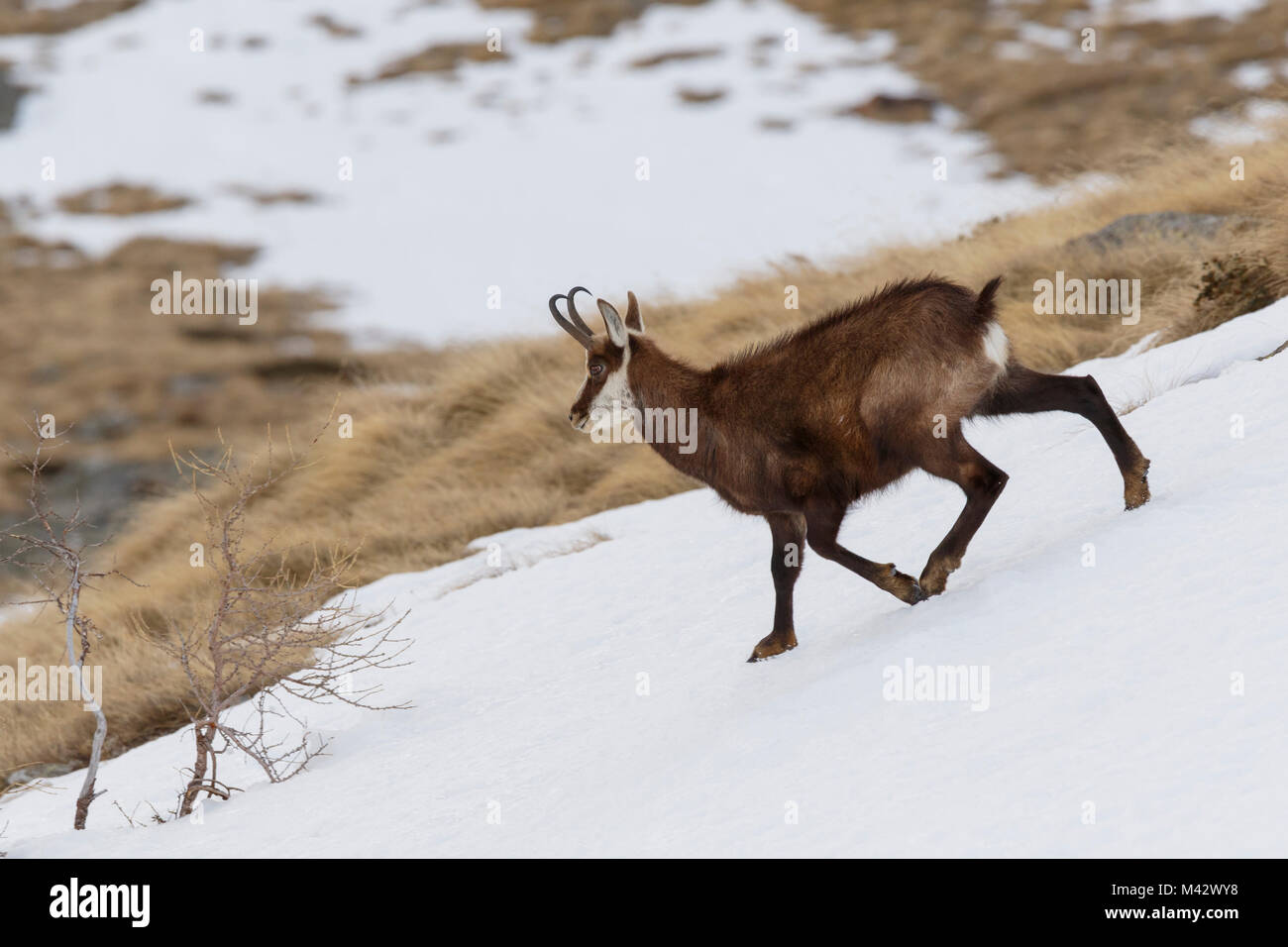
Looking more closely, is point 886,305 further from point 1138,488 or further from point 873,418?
point 1138,488

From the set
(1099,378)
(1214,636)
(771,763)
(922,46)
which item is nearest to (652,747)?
(771,763)

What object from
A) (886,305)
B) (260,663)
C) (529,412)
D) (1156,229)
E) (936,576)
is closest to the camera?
(936,576)

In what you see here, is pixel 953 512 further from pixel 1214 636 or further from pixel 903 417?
pixel 1214 636

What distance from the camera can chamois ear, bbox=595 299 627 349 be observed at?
5.27m

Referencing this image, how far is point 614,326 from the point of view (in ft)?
17.6

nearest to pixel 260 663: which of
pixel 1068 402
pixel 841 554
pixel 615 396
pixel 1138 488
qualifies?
pixel 615 396

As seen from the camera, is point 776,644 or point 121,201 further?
point 121,201

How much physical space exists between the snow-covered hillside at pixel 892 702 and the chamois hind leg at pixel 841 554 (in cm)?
10

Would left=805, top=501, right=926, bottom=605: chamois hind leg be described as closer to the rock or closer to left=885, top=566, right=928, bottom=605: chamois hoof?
left=885, top=566, right=928, bottom=605: chamois hoof

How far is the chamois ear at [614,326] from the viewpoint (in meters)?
5.27

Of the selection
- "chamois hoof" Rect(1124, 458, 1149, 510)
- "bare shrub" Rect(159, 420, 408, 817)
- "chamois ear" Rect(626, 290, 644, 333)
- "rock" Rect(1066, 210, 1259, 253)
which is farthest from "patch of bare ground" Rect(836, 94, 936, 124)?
"chamois hoof" Rect(1124, 458, 1149, 510)

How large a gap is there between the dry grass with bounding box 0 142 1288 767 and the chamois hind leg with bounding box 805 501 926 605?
168 inches

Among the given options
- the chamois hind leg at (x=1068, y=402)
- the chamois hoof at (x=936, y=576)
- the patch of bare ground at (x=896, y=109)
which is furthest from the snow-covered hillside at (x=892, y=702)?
the patch of bare ground at (x=896, y=109)

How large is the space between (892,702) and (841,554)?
0.87 meters
